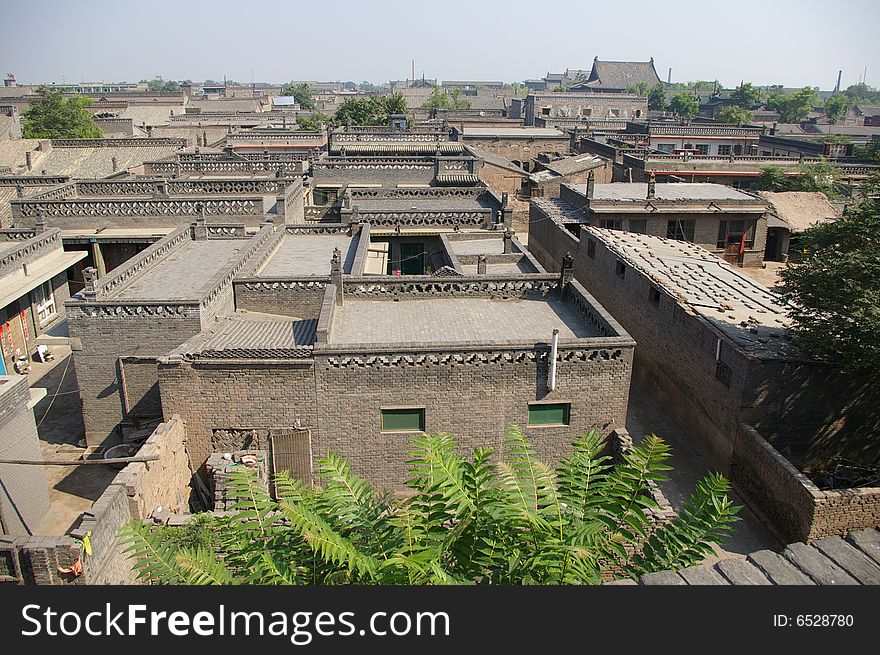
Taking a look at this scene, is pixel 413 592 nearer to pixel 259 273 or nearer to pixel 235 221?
pixel 259 273

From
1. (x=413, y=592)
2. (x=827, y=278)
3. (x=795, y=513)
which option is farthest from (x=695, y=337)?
(x=413, y=592)

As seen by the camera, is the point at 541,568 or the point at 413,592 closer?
the point at 413,592

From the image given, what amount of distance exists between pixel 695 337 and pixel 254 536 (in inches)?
601

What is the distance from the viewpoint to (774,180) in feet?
143

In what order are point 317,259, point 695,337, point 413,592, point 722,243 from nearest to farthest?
point 413,592 → point 695,337 → point 317,259 → point 722,243

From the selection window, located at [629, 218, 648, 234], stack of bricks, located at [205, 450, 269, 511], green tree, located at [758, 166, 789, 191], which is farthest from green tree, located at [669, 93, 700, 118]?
stack of bricks, located at [205, 450, 269, 511]

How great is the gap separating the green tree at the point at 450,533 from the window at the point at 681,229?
93.1ft

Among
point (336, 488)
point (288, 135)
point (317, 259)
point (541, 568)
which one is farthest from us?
point (288, 135)

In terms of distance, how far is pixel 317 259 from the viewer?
22734mm

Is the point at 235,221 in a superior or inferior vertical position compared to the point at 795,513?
superior

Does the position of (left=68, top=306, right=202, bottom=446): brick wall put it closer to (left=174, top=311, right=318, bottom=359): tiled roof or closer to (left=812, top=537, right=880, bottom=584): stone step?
(left=174, top=311, right=318, bottom=359): tiled roof

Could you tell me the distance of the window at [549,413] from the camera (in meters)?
15.0

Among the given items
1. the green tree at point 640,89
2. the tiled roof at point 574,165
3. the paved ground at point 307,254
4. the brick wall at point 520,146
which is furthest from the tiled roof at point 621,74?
the paved ground at point 307,254

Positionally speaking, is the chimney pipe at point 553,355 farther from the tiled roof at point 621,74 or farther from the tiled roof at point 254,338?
the tiled roof at point 621,74
